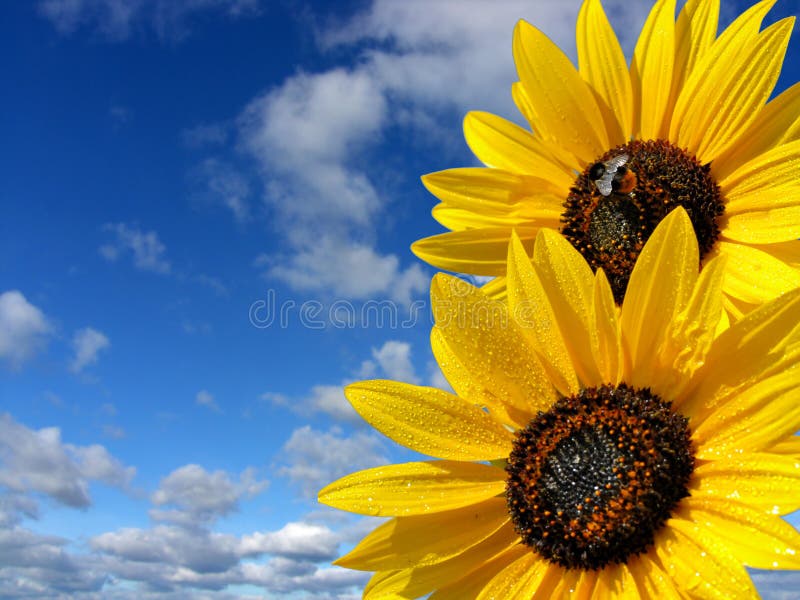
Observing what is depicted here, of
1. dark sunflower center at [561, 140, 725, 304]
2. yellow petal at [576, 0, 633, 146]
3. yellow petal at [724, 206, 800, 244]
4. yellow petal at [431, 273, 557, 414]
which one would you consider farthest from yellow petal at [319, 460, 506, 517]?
yellow petal at [576, 0, 633, 146]

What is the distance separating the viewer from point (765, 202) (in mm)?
3348

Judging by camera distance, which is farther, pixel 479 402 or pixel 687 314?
pixel 479 402

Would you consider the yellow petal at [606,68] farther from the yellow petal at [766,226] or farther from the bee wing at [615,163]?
the yellow petal at [766,226]

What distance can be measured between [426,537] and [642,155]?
6.82 ft

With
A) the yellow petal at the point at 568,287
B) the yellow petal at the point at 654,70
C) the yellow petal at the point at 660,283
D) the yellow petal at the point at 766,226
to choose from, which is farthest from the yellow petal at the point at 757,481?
the yellow petal at the point at 654,70

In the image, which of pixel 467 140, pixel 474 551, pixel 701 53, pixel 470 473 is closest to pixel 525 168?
pixel 467 140

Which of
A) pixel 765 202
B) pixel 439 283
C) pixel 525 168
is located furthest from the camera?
pixel 525 168

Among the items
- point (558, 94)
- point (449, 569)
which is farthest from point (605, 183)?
point (449, 569)

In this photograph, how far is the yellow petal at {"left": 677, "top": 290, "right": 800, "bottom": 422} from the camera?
2.58m

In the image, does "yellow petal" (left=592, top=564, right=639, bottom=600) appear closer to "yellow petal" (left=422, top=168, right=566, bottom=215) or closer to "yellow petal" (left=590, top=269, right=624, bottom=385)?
"yellow petal" (left=590, top=269, right=624, bottom=385)

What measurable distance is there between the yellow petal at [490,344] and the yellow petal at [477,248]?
0.81 metres

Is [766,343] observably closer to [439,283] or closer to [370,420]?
[439,283]

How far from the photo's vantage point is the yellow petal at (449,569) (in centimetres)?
318

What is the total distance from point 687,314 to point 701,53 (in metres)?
1.60
